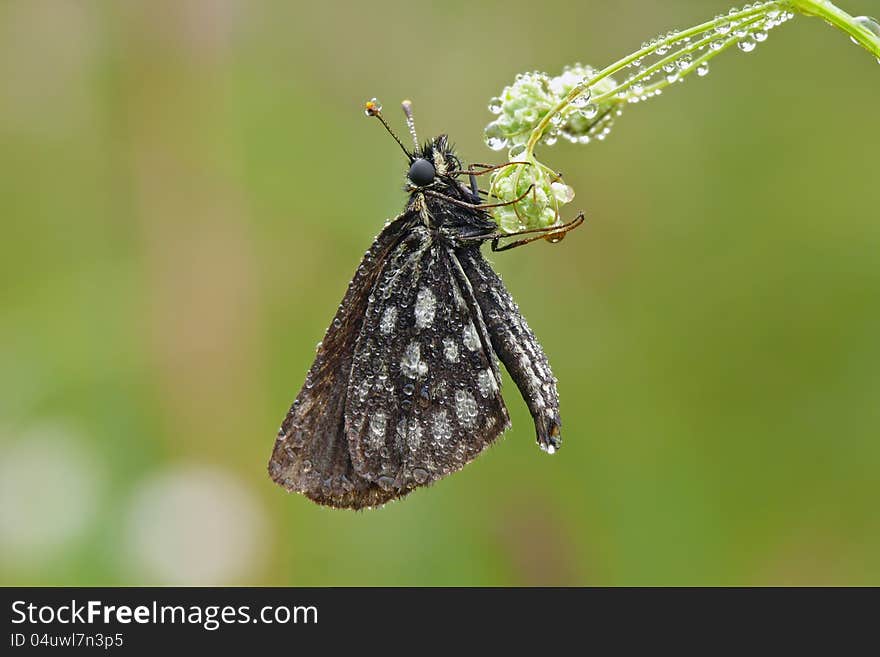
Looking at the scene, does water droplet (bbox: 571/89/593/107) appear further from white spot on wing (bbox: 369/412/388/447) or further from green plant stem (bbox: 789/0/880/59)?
white spot on wing (bbox: 369/412/388/447)

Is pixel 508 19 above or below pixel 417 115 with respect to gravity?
above

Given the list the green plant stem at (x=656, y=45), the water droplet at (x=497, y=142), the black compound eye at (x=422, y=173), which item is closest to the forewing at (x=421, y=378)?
the black compound eye at (x=422, y=173)

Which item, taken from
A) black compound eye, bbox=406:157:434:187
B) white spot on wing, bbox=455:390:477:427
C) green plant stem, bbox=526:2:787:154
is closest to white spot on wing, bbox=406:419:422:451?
white spot on wing, bbox=455:390:477:427

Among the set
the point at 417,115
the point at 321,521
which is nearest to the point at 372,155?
the point at 417,115

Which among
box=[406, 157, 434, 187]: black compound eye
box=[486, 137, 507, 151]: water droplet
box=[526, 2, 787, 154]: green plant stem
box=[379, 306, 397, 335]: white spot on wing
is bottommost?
box=[526, 2, 787, 154]: green plant stem

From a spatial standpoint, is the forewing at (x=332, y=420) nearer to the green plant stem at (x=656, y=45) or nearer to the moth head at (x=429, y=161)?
the moth head at (x=429, y=161)

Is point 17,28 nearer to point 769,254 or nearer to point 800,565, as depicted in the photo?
point 769,254
